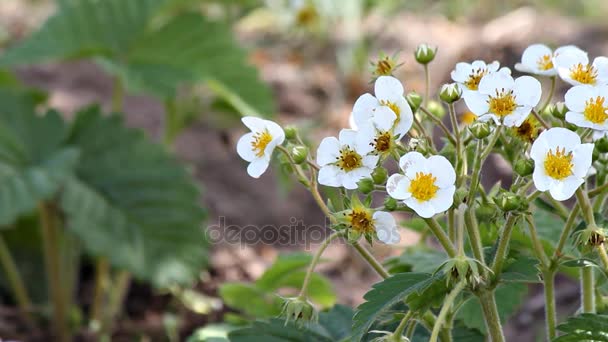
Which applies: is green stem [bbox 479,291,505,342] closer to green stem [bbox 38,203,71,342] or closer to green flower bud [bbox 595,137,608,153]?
green flower bud [bbox 595,137,608,153]

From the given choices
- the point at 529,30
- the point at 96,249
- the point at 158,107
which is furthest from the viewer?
the point at 529,30

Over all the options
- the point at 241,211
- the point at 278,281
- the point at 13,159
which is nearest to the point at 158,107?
the point at 241,211

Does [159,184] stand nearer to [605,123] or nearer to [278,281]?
[278,281]

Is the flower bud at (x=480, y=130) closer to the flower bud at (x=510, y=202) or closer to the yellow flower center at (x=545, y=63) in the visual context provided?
the flower bud at (x=510, y=202)

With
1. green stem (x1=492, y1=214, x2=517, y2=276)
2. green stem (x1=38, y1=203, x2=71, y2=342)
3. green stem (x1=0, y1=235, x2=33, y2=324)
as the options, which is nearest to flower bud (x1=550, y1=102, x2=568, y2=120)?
green stem (x1=492, y1=214, x2=517, y2=276)

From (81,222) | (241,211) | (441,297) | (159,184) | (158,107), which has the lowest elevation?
(441,297)

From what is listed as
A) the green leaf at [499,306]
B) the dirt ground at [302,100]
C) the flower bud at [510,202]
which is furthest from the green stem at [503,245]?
the dirt ground at [302,100]

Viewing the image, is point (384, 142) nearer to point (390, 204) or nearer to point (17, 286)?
point (390, 204)

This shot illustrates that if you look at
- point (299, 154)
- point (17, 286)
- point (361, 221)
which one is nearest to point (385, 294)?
point (361, 221)

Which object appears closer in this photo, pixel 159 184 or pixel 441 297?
pixel 441 297
